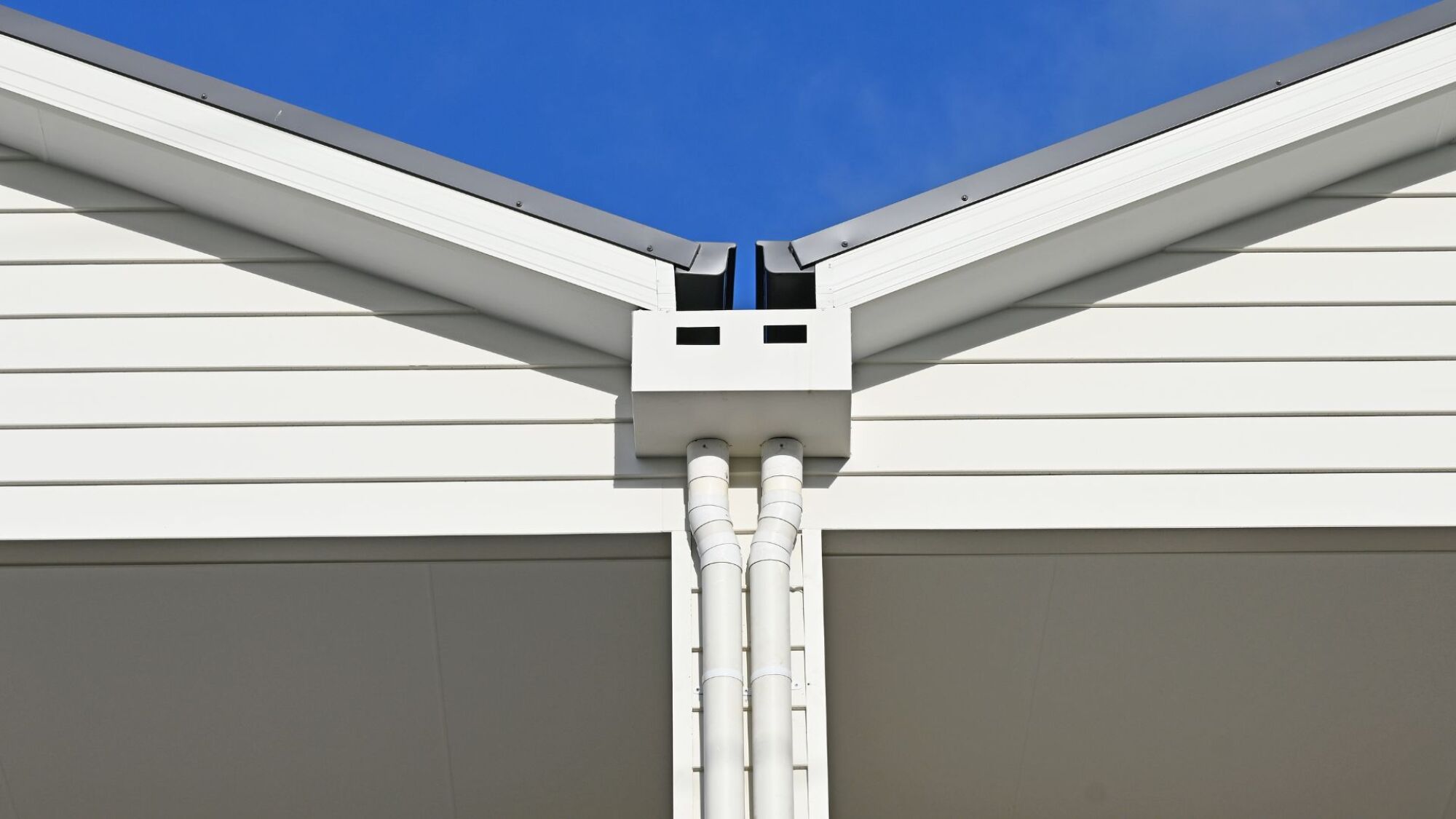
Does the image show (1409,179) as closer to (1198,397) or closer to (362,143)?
(1198,397)

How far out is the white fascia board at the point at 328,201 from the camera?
394 cm

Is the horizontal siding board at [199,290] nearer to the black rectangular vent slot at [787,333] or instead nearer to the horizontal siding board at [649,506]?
the horizontal siding board at [649,506]

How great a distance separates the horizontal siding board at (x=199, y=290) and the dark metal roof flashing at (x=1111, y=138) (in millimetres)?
1070

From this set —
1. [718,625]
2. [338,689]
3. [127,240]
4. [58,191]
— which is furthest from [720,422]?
[58,191]

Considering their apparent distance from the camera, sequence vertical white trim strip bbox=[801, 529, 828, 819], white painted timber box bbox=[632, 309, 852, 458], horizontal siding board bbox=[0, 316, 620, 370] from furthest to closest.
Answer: horizontal siding board bbox=[0, 316, 620, 370]
white painted timber box bbox=[632, 309, 852, 458]
vertical white trim strip bbox=[801, 529, 828, 819]

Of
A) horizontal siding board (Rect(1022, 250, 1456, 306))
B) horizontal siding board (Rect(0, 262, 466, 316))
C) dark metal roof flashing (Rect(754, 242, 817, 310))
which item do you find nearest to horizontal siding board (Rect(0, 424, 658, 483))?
horizontal siding board (Rect(0, 262, 466, 316))

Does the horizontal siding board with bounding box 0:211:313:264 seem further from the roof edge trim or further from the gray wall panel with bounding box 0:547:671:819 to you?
the gray wall panel with bounding box 0:547:671:819

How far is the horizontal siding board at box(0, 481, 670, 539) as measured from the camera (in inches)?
151

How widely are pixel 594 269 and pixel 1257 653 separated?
2142 millimetres

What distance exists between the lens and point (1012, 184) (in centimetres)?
400

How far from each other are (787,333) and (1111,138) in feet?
3.35

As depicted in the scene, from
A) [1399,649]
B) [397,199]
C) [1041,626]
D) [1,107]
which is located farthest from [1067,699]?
[1,107]

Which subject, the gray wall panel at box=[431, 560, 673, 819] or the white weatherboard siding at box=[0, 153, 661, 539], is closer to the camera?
the white weatherboard siding at box=[0, 153, 661, 539]

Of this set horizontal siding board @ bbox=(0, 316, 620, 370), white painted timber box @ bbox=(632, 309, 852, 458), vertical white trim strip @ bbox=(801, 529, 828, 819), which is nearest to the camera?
vertical white trim strip @ bbox=(801, 529, 828, 819)
